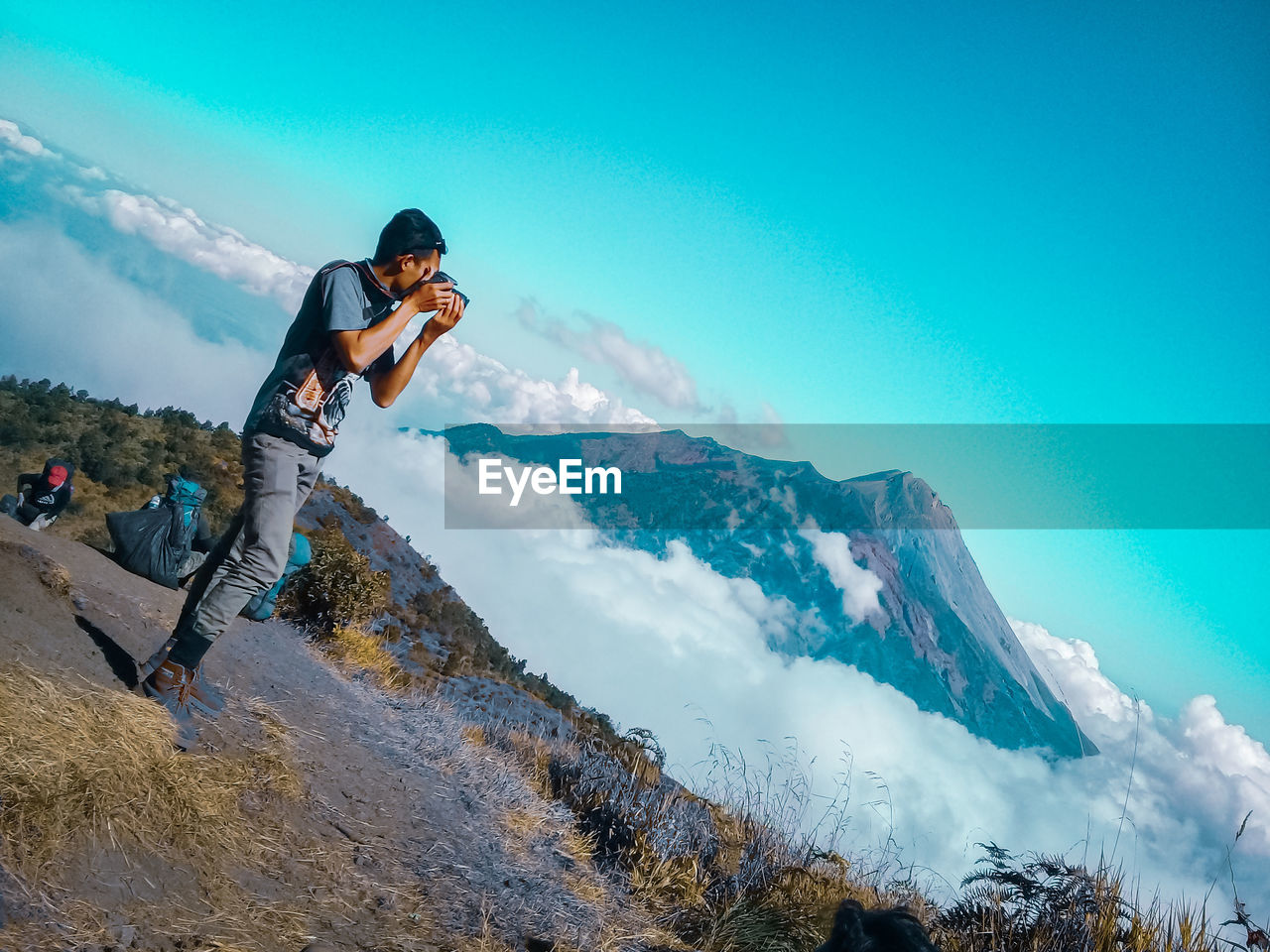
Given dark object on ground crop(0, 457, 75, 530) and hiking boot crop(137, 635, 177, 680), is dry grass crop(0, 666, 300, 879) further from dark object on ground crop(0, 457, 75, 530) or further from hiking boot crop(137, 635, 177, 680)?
dark object on ground crop(0, 457, 75, 530)

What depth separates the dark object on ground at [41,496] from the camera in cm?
619

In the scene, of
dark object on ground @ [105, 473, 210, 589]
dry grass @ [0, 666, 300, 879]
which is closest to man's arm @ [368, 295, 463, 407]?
dry grass @ [0, 666, 300, 879]

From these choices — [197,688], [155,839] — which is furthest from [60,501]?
[155,839]

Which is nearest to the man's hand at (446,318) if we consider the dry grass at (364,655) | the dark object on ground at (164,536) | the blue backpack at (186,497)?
the dark object on ground at (164,536)

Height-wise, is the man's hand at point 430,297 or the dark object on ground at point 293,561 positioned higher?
the man's hand at point 430,297

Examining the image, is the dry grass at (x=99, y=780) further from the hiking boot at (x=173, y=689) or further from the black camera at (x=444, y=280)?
the black camera at (x=444, y=280)

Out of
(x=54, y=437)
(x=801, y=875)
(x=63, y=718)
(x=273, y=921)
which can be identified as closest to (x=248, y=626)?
(x=63, y=718)

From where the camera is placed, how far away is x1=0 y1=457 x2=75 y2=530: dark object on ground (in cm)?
619

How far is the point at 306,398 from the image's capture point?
3008 mm

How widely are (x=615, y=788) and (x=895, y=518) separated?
169376mm

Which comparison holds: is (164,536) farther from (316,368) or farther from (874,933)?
(874,933)

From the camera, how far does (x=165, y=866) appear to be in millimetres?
2467

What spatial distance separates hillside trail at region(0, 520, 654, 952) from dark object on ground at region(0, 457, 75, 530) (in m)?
1.35

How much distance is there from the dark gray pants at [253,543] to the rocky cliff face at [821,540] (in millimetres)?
144917
